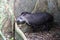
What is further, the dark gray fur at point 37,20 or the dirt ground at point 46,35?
the dark gray fur at point 37,20

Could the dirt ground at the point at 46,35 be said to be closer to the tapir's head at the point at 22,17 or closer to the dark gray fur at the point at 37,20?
the dark gray fur at the point at 37,20

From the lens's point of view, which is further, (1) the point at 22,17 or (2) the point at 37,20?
(2) the point at 37,20

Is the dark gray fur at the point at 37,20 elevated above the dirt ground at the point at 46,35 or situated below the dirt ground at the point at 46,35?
above

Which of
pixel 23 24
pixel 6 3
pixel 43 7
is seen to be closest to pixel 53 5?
pixel 43 7

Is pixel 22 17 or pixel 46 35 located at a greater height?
pixel 22 17

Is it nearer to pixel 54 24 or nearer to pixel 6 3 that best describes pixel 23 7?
pixel 54 24

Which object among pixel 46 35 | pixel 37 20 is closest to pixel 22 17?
pixel 37 20

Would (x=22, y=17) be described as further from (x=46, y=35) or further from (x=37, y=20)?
(x=46, y=35)

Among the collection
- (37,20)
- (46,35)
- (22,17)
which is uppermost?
(22,17)

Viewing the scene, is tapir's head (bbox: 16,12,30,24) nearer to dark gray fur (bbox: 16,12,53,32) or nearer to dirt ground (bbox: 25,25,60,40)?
dark gray fur (bbox: 16,12,53,32)

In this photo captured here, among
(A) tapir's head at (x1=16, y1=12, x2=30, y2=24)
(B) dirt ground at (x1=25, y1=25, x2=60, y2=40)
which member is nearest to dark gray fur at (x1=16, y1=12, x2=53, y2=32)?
(A) tapir's head at (x1=16, y1=12, x2=30, y2=24)

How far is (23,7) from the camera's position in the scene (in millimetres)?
5711

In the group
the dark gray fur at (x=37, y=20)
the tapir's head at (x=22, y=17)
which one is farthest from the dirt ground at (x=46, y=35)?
the tapir's head at (x=22, y=17)

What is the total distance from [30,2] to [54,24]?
0.97 m
